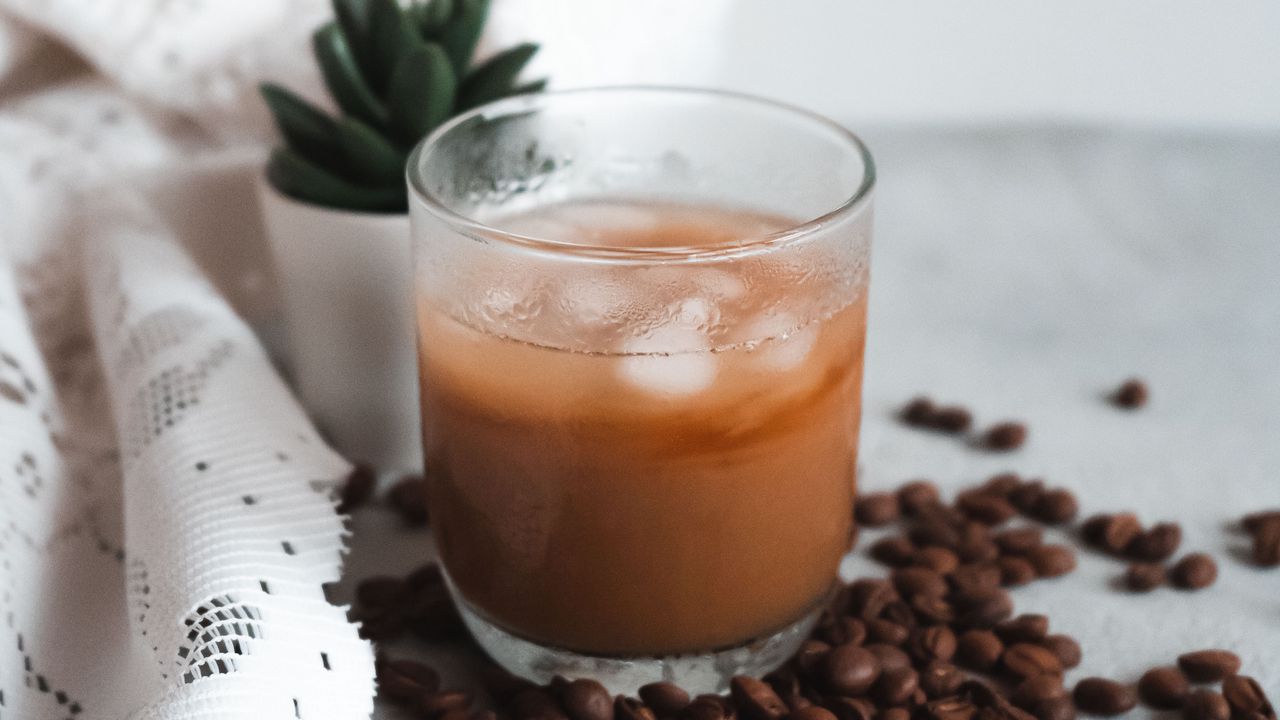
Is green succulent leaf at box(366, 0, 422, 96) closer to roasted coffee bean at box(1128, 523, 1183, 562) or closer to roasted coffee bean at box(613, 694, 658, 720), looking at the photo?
roasted coffee bean at box(613, 694, 658, 720)

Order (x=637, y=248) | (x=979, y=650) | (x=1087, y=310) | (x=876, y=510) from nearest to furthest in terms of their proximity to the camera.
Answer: (x=637, y=248)
(x=979, y=650)
(x=876, y=510)
(x=1087, y=310)

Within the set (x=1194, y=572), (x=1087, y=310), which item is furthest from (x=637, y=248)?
(x=1087, y=310)

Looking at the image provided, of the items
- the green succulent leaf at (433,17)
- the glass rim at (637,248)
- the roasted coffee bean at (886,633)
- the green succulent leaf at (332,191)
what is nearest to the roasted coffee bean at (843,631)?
the roasted coffee bean at (886,633)

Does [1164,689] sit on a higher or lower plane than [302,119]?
lower

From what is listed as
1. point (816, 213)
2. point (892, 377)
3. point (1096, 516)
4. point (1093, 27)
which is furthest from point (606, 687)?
point (1093, 27)

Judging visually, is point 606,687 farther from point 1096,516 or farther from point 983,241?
point 983,241

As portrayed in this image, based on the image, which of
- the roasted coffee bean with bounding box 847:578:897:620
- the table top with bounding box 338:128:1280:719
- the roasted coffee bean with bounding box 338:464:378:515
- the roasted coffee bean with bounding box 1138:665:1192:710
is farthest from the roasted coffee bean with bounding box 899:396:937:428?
the roasted coffee bean with bounding box 338:464:378:515

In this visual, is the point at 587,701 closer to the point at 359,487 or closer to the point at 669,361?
the point at 669,361
